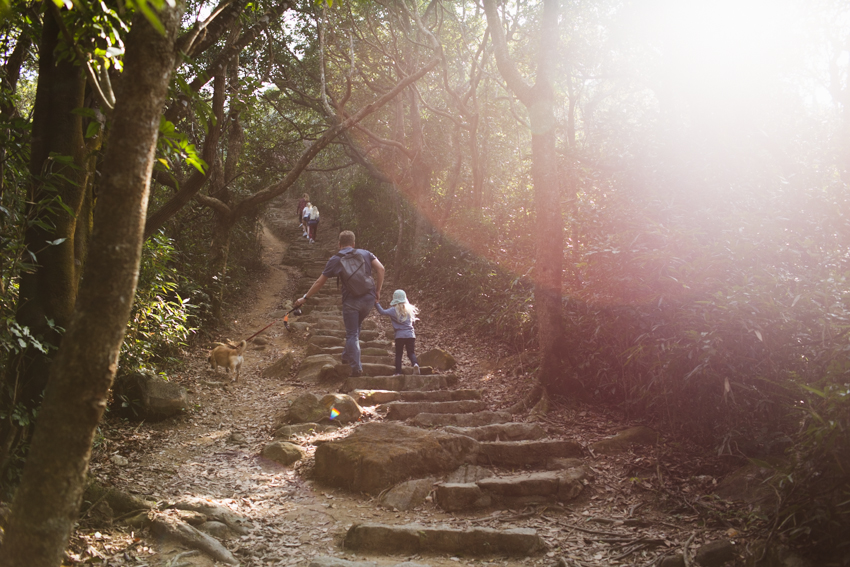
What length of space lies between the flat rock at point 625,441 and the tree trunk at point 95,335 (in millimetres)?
4713

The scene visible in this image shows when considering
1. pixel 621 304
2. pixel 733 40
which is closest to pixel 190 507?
pixel 621 304

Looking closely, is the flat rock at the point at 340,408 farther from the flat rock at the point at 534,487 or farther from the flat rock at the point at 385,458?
the flat rock at the point at 534,487

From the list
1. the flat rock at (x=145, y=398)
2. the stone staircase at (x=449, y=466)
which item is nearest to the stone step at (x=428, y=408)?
the stone staircase at (x=449, y=466)

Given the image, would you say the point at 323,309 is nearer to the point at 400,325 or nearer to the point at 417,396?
Result: the point at 400,325

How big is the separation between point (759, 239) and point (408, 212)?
39.3ft

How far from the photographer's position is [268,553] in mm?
3961

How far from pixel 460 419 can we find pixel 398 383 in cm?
165

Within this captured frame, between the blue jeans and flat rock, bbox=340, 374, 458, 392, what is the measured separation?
1.00 feet

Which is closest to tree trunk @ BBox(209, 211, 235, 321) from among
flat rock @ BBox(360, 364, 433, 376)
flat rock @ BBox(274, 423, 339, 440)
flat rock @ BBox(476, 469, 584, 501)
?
flat rock @ BBox(360, 364, 433, 376)

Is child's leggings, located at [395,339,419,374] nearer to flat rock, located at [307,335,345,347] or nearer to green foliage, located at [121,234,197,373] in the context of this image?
flat rock, located at [307,335,345,347]

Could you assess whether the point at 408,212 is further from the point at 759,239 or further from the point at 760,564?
the point at 760,564

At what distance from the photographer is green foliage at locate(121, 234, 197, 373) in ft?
21.5

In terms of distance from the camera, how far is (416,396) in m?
7.31

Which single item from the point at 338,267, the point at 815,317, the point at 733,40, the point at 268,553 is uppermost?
the point at 733,40
